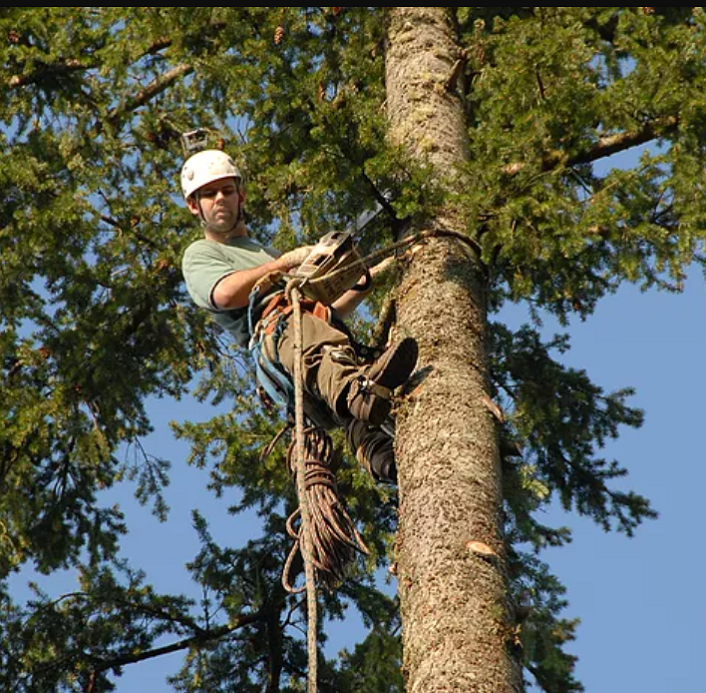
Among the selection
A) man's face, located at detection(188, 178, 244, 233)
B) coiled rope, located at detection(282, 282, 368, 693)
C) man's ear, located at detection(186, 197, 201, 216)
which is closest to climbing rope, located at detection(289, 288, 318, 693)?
coiled rope, located at detection(282, 282, 368, 693)

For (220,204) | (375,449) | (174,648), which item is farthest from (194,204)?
(174,648)

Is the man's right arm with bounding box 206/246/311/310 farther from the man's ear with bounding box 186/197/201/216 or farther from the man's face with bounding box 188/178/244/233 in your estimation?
the man's ear with bounding box 186/197/201/216

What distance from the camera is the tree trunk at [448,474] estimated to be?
4508 millimetres

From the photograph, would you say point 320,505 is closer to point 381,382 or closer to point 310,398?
point 310,398

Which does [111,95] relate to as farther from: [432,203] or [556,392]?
[432,203]

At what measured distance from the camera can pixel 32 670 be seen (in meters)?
8.80

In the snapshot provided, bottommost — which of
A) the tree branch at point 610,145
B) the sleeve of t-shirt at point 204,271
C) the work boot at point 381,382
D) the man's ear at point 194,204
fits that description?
the work boot at point 381,382

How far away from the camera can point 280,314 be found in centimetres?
602

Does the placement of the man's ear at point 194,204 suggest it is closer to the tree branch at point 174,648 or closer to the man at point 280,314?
the man at point 280,314

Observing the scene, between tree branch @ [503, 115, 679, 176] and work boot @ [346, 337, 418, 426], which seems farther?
tree branch @ [503, 115, 679, 176]

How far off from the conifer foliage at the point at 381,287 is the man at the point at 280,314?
0.61 ft

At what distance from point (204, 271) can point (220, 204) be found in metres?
0.51

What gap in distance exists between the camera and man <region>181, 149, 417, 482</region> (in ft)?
17.7

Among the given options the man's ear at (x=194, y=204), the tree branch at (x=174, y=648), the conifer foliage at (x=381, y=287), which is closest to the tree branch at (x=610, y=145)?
the conifer foliage at (x=381, y=287)
